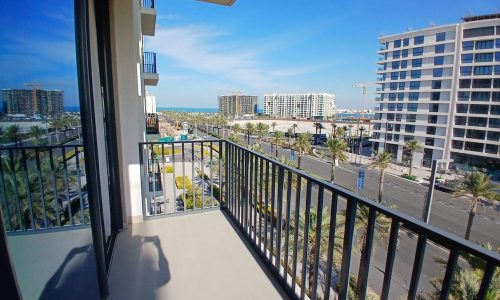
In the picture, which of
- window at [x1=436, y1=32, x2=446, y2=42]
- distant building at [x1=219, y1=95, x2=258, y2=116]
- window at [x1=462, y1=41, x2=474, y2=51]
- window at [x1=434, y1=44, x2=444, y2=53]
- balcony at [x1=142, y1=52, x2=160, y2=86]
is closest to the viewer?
balcony at [x1=142, y1=52, x2=160, y2=86]

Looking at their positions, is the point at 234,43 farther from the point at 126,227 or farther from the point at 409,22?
the point at 409,22

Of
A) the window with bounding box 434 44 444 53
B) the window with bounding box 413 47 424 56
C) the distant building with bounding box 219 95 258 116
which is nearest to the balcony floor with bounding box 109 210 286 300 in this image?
the window with bounding box 434 44 444 53

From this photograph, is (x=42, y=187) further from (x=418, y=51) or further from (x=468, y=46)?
(x=418, y=51)

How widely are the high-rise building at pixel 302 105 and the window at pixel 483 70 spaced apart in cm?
5818

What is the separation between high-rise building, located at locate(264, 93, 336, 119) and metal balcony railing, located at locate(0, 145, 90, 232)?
92975mm

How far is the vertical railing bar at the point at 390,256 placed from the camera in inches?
38.2

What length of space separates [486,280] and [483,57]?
43.5m

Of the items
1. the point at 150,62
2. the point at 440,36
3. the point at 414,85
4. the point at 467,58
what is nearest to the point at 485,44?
the point at 467,58

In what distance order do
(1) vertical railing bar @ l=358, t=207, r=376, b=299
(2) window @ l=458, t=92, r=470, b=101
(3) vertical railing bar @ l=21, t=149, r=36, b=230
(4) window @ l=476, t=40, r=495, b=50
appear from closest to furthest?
(3) vertical railing bar @ l=21, t=149, r=36, b=230, (1) vertical railing bar @ l=358, t=207, r=376, b=299, (4) window @ l=476, t=40, r=495, b=50, (2) window @ l=458, t=92, r=470, b=101

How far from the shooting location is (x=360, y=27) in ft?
144

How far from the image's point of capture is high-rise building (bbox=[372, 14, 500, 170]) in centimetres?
3147

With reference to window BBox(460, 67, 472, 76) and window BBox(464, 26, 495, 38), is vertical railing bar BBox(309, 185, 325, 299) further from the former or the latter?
window BBox(464, 26, 495, 38)

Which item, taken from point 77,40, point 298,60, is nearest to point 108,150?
point 77,40

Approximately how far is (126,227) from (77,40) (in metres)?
1.92
